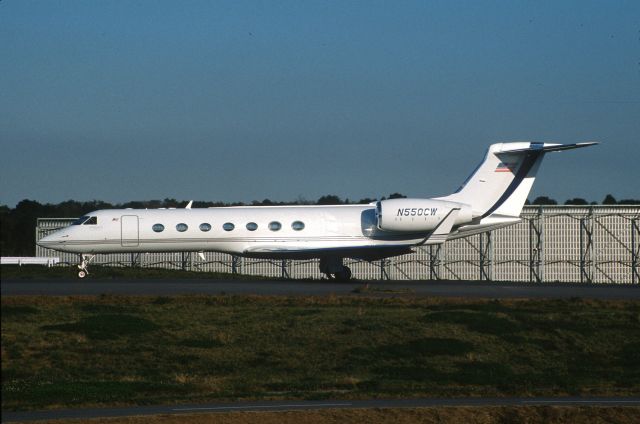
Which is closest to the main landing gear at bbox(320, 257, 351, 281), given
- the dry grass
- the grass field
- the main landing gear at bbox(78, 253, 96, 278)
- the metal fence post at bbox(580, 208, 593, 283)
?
the grass field

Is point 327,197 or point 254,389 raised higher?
point 327,197

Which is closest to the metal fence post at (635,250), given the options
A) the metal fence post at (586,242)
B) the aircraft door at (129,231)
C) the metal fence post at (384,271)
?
the metal fence post at (586,242)

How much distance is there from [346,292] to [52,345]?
12132mm

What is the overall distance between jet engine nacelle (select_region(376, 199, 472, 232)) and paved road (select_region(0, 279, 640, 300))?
2255 mm

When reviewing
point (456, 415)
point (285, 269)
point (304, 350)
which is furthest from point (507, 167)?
point (456, 415)

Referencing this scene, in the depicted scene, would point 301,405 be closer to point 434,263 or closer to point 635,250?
point 434,263

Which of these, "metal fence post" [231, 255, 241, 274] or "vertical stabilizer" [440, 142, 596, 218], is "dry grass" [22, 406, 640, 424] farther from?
"metal fence post" [231, 255, 241, 274]

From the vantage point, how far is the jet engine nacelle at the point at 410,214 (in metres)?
36.7

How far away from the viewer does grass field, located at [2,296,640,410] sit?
19.6 metres

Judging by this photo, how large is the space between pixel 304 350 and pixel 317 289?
9.66 m

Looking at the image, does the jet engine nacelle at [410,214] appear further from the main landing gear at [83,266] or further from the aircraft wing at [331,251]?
the main landing gear at [83,266]

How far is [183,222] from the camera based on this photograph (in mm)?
37562

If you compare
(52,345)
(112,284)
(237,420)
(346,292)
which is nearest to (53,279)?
(112,284)

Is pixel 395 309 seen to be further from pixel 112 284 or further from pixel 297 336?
pixel 112 284
